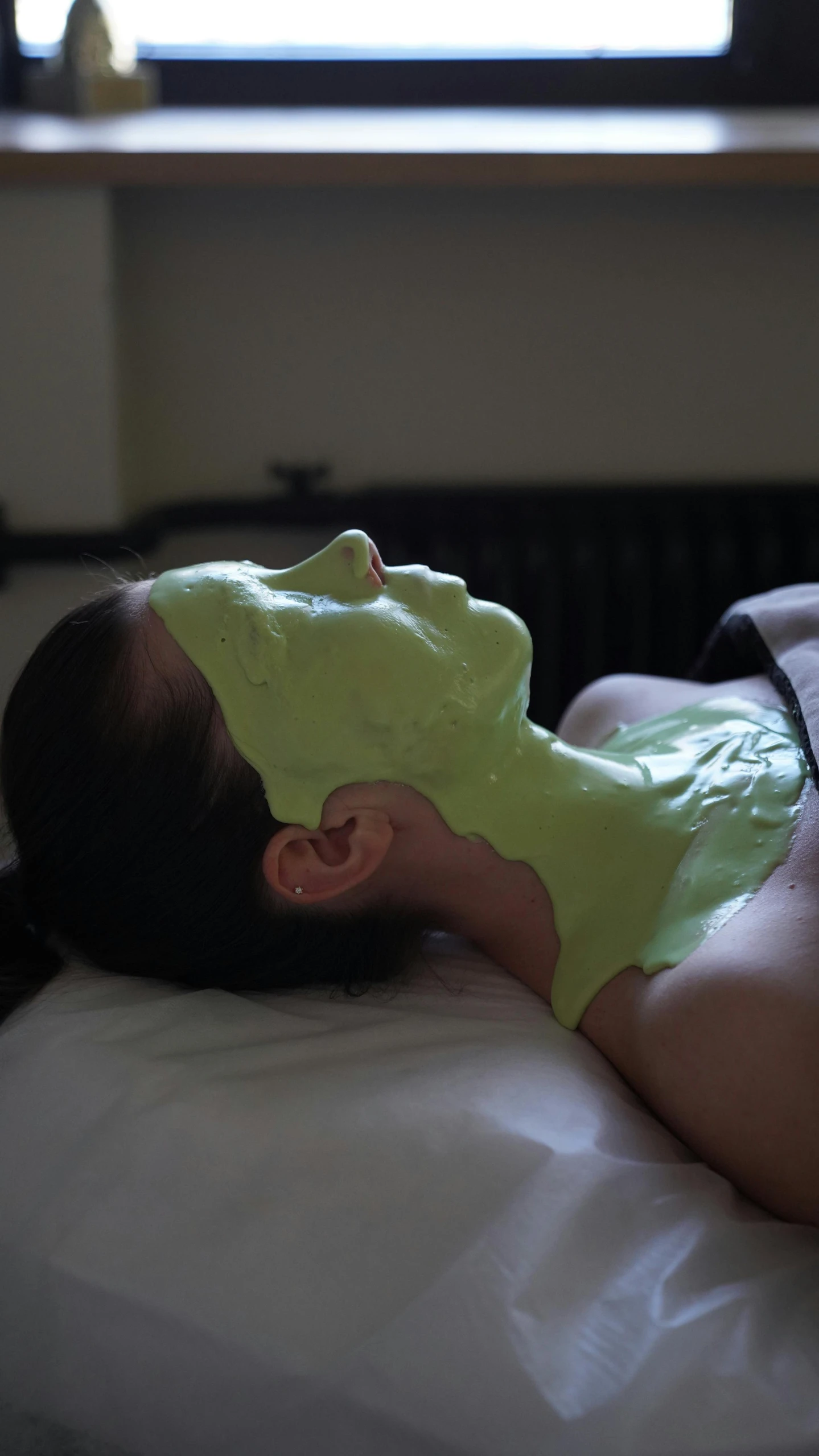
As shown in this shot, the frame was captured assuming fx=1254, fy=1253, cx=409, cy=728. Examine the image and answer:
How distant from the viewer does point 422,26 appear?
6.36 feet

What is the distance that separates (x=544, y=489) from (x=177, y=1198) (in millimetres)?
1227

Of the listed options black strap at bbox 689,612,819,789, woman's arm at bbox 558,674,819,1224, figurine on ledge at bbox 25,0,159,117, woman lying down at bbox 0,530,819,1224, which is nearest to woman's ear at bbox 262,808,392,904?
woman lying down at bbox 0,530,819,1224

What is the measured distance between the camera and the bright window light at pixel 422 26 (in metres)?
1.92

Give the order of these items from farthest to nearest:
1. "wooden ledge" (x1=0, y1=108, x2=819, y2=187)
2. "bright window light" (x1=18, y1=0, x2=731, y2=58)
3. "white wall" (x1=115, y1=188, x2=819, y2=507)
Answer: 1. "bright window light" (x1=18, y1=0, x2=731, y2=58)
2. "white wall" (x1=115, y1=188, x2=819, y2=507)
3. "wooden ledge" (x1=0, y1=108, x2=819, y2=187)

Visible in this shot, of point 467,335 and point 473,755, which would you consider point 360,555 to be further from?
point 467,335

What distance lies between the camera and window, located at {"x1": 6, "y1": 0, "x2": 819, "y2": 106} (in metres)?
1.92

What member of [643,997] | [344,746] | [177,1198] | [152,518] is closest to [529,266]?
[152,518]

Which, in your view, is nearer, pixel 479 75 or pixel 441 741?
pixel 441 741

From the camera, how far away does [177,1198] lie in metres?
0.88

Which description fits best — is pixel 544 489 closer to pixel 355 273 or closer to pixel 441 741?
pixel 355 273

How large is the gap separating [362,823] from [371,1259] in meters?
0.33

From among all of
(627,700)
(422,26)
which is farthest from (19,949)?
(422,26)

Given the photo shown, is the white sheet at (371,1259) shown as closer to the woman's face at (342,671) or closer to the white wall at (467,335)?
the woman's face at (342,671)

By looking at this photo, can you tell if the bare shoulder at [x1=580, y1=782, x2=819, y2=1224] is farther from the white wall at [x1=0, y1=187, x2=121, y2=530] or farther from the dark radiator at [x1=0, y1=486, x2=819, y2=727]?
the white wall at [x1=0, y1=187, x2=121, y2=530]
